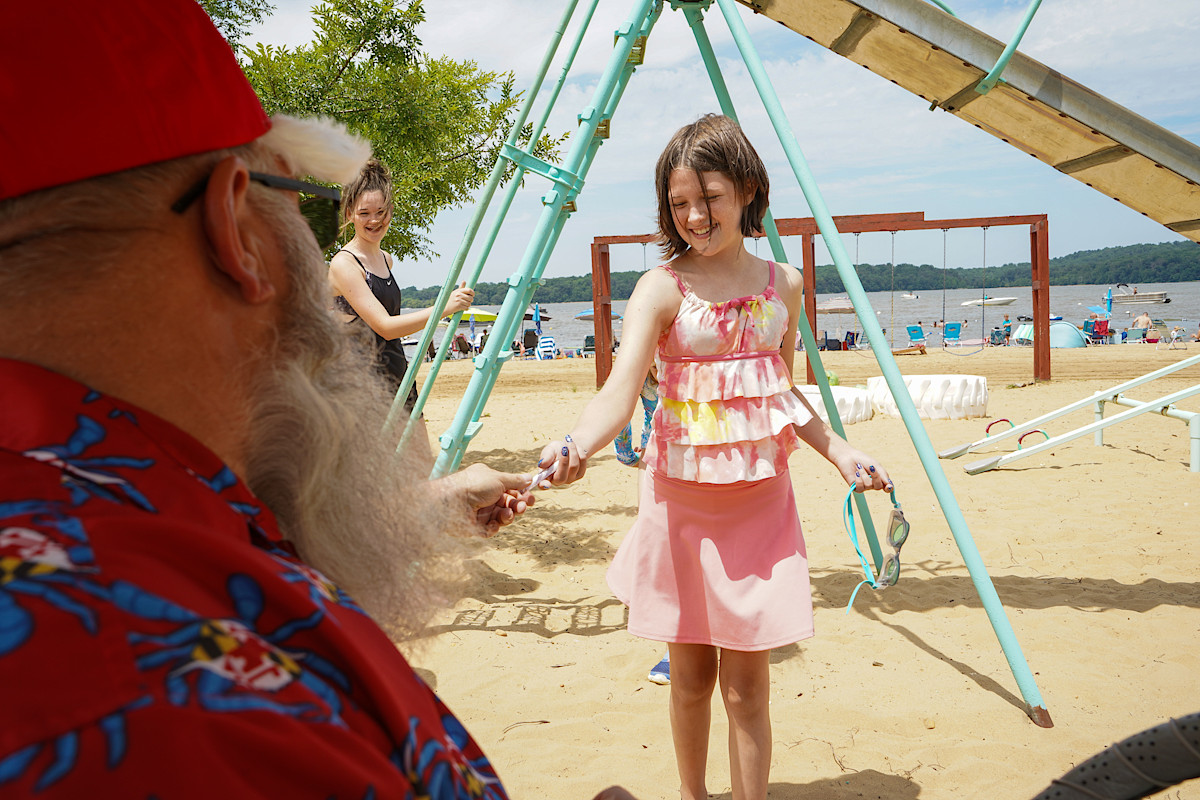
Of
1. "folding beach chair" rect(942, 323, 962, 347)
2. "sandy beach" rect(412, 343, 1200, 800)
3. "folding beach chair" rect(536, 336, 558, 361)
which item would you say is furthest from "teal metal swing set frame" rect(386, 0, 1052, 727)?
"folding beach chair" rect(942, 323, 962, 347)

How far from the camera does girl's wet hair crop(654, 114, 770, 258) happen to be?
222 centimetres

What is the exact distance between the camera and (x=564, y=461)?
1853 mm

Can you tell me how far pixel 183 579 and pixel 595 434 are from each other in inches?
59.0

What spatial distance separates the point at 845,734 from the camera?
3.01m

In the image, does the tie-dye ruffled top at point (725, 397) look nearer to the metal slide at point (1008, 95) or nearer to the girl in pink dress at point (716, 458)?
the girl in pink dress at point (716, 458)

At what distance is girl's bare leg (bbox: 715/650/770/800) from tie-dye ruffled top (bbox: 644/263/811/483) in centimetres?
49

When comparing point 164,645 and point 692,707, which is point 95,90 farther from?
point 692,707

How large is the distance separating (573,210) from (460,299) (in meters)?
0.72

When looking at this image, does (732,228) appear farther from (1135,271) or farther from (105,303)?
(1135,271)

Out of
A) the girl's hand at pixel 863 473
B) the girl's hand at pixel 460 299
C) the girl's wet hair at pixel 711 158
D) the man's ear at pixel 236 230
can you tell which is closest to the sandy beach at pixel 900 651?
the man's ear at pixel 236 230

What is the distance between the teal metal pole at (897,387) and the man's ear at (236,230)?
2.42m

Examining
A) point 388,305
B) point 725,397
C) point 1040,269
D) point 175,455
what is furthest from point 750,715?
point 1040,269

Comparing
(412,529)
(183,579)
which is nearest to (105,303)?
(183,579)

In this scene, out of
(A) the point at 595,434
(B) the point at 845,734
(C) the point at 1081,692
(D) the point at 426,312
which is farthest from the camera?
(D) the point at 426,312
